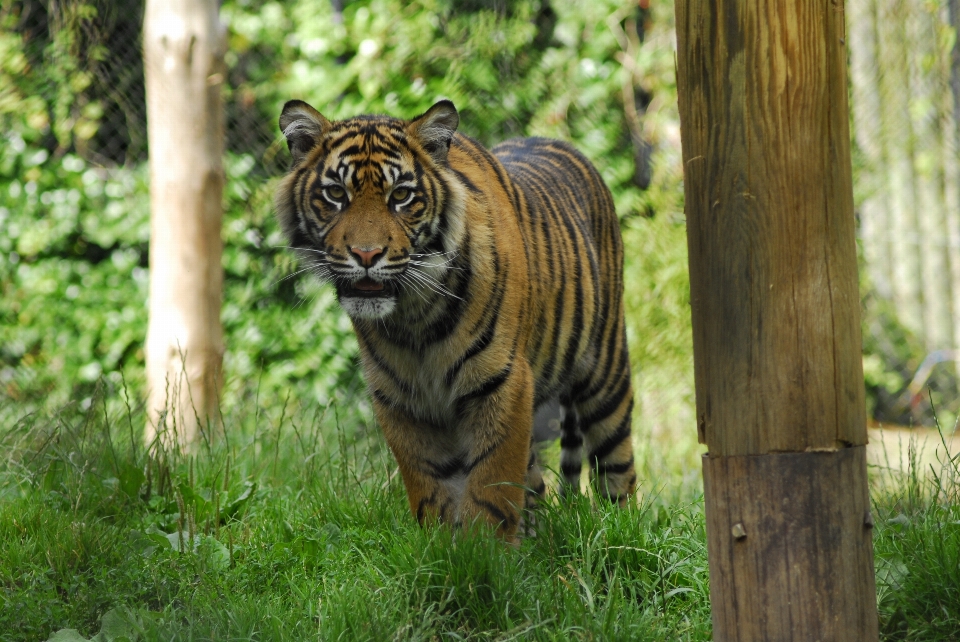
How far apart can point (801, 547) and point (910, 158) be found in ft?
18.7

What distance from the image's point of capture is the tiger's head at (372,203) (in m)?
3.28

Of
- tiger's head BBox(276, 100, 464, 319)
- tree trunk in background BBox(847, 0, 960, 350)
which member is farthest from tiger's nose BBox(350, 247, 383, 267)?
tree trunk in background BBox(847, 0, 960, 350)

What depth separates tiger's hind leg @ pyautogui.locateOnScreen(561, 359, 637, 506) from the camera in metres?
4.52

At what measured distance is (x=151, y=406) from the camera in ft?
18.3

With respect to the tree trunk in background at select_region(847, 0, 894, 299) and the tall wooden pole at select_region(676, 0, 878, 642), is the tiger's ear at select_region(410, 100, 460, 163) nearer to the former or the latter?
the tall wooden pole at select_region(676, 0, 878, 642)

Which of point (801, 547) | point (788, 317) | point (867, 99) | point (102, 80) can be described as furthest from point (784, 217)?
point (102, 80)

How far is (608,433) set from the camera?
454cm

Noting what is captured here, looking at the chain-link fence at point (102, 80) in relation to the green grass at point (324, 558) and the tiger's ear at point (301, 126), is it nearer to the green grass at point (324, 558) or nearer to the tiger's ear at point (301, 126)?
the green grass at point (324, 558)

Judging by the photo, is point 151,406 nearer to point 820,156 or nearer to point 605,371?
point 605,371

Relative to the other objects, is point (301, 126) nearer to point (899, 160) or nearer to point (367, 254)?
point (367, 254)

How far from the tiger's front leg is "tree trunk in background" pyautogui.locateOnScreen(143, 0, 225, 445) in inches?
Result: 84.7

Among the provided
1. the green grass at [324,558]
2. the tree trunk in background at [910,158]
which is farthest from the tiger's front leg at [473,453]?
the tree trunk in background at [910,158]

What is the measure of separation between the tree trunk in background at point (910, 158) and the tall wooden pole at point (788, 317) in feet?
16.8

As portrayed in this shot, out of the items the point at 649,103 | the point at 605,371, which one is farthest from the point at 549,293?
the point at 649,103
